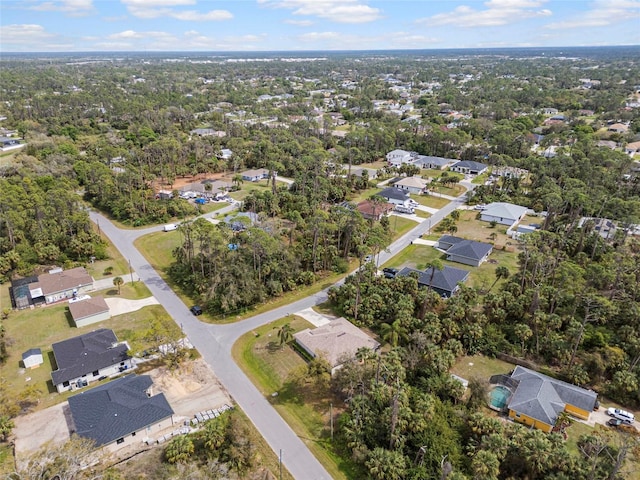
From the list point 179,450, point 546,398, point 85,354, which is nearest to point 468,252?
point 546,398

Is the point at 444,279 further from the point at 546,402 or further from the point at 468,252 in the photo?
the point at 546,402

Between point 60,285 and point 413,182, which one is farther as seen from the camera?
point 413,182

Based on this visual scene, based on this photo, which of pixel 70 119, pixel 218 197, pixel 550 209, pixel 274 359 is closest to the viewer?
pixel 274 359

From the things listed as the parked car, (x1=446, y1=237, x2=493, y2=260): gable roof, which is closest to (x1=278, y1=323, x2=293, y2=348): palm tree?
the parked car

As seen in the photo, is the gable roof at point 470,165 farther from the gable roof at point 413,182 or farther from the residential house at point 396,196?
the residential house at point 396,196

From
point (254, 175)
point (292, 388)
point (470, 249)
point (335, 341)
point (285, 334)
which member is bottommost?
point (292, 388)

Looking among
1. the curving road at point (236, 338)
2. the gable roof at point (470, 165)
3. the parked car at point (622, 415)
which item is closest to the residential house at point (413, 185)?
the gable roof at point (470, 165)

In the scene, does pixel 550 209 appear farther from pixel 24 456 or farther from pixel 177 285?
pixel 24 456

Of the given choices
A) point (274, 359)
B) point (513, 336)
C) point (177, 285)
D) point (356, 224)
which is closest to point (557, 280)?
point (513, 336)

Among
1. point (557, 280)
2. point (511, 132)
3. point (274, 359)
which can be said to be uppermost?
point (511, 132)
